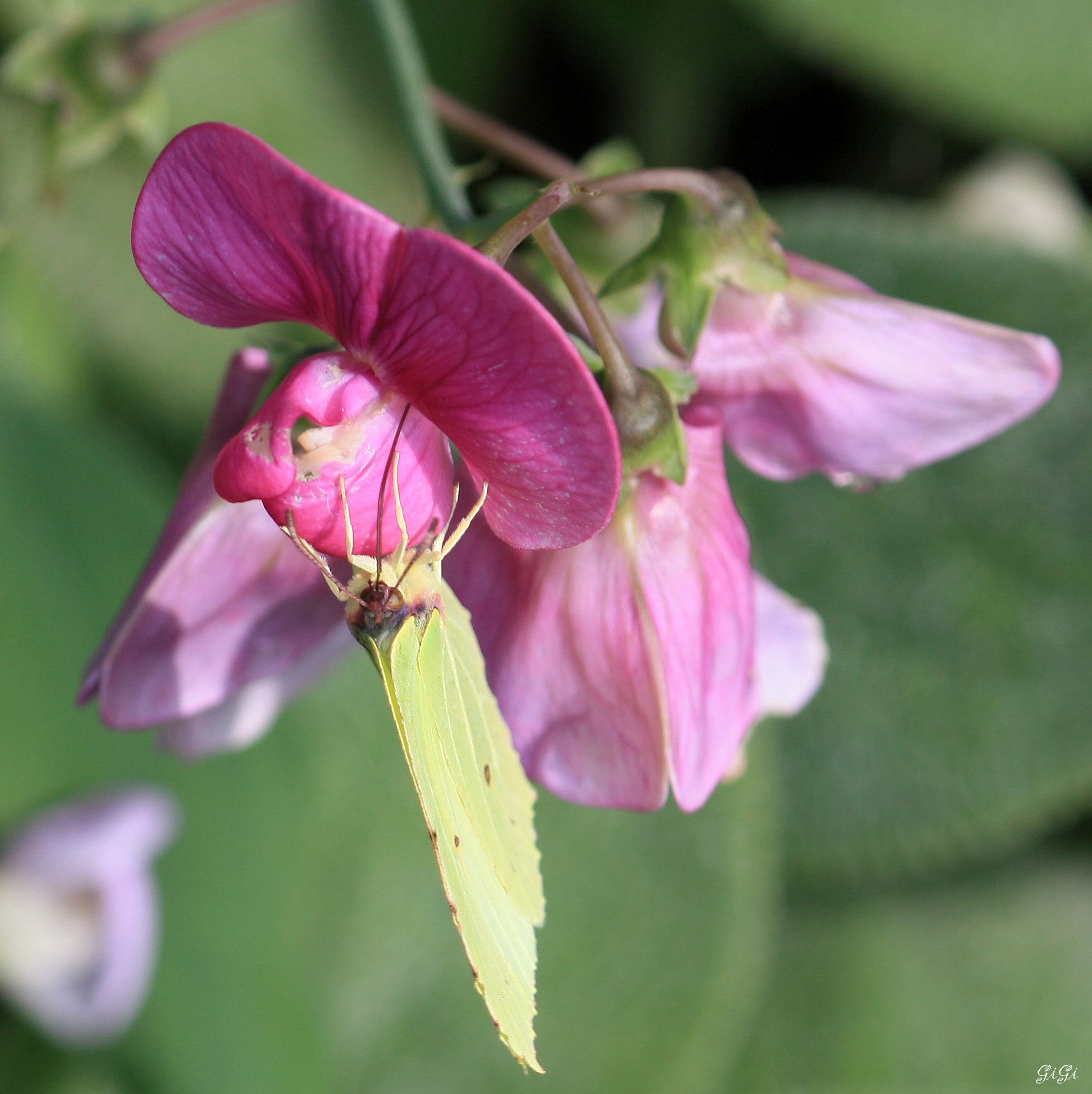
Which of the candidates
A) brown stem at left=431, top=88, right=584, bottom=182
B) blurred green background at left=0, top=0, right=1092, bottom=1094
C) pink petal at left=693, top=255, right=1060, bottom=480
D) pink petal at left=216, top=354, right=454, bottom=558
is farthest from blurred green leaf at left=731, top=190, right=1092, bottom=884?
pink petal at left=216, top=354, right=454, bottom=558

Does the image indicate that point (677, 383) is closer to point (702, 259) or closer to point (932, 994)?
point (702, 259)

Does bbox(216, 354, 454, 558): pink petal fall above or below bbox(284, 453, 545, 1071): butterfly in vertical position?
above

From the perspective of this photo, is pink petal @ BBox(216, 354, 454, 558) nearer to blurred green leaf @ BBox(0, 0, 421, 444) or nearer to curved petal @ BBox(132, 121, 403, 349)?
curved petal @ BBox(132, 121, 403, 349)

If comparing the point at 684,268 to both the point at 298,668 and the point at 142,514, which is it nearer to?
the point at 298,668

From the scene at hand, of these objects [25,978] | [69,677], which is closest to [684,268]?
[69,677]

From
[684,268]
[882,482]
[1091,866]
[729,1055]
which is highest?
[684,268]

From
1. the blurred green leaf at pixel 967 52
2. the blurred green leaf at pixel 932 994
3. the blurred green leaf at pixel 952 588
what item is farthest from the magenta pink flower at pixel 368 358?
the blurred green leaf at pixel 932 994
